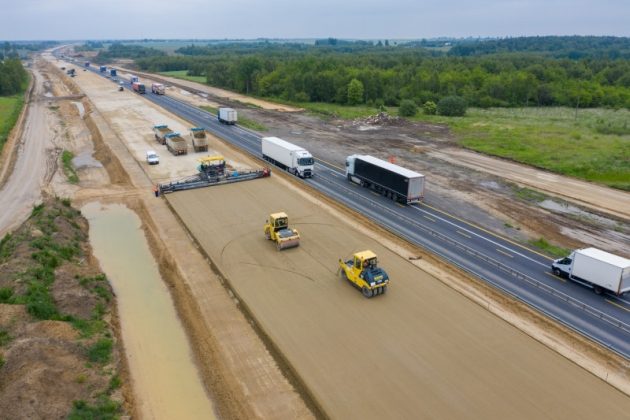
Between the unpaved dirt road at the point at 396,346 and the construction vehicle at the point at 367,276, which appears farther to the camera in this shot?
the construction vehicle at the point at 367,276

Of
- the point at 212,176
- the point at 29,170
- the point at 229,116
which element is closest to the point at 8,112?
the point at 29,170

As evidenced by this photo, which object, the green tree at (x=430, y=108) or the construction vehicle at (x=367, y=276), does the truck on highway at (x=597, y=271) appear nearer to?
the construction vehicle at (x=367, y=276)

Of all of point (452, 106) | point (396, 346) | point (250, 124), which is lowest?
point (396, 346)

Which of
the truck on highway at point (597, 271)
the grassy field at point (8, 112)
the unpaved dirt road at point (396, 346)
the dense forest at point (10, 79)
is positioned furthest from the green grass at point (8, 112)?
the truck on highway at point (597, 271)

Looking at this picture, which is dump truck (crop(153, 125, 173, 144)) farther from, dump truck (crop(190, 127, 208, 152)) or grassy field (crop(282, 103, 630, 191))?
grassy field (crop(282, 103, 630, 191))

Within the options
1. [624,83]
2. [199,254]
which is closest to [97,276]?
[199,254]

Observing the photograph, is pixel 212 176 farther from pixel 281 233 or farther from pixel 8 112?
pixel 8 112

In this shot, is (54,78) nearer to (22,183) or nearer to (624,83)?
(22,183)
